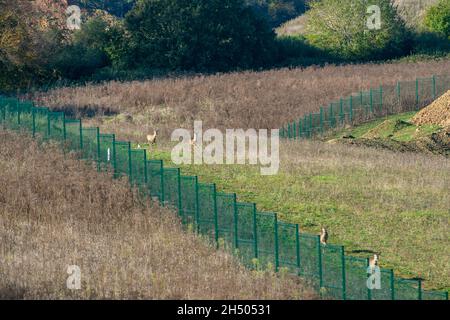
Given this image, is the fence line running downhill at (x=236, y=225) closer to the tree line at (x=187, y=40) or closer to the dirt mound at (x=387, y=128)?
the dirt mound at (x=387, y=128)

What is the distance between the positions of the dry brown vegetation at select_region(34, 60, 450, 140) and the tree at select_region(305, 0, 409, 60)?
1334cm

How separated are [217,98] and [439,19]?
1256 inches

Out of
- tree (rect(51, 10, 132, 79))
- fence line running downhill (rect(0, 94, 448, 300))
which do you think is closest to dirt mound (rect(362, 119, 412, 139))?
fence line running downhill (rect(0, 94, 448, 300))

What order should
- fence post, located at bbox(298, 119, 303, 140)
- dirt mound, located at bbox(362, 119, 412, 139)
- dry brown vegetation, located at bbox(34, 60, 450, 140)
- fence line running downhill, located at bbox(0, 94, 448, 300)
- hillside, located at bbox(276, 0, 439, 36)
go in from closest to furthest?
fence line running downhill, located at bbox(0, 94, 448, 300)
dirt mound, located at bbox(362, 119, 412, 139)
fence post, located at bbox(298, 119, 303, 140)
dry brown vegetation, located at bbox(34, 60, 450, 140)
hillside, located at bbox(276, 0, 439, 36)

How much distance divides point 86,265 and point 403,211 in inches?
375

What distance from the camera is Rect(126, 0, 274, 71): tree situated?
65.8 m

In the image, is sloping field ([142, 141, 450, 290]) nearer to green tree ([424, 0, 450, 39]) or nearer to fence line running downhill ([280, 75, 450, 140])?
fence line running downhill ([280, 75, 450, 140])

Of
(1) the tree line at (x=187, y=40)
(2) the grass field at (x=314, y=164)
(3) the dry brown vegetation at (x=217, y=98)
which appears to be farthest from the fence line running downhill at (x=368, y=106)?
(1) the tree line at (x=187, y=40)

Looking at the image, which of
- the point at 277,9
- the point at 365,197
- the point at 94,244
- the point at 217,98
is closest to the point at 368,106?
the point at 217,98

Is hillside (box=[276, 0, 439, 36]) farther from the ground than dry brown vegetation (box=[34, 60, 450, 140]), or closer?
farther from the ground

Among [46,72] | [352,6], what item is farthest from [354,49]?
[46,72]

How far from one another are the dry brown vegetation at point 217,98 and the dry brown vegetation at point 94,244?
1362cm

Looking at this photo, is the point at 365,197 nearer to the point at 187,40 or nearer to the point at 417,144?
the point at 417,144

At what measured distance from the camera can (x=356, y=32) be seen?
74188 mm
